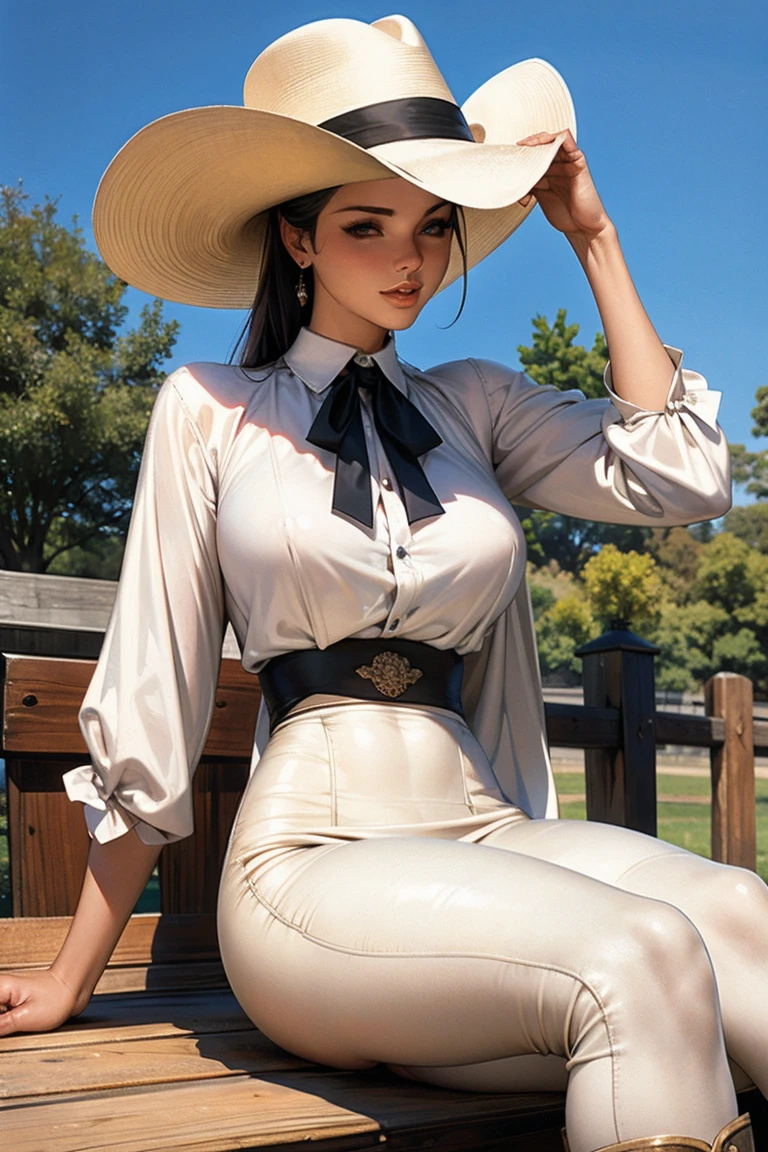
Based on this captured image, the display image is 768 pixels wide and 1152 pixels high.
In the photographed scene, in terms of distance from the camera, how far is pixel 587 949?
1447 mm

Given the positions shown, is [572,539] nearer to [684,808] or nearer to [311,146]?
[684,808]

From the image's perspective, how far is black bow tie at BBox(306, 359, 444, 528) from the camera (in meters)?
→ 2.10

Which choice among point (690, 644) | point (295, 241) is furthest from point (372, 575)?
point (690, 644)

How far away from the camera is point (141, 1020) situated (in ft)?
7.33

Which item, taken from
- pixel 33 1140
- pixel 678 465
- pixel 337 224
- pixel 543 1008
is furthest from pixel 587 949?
pixel 337 224

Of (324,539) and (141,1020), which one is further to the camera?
(141,1020)

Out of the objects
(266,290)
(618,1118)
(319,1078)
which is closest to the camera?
(618,1118)

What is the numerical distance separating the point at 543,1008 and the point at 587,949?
0.31 feet

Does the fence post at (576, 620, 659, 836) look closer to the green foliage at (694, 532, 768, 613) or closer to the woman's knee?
the woman's knee

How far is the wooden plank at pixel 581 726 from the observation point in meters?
3.71

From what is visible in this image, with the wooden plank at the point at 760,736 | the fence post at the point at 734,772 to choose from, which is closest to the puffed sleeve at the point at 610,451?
the fence post at the point at 734,772

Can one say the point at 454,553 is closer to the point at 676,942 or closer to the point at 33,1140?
the point at 676,942

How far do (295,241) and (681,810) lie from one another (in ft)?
55.4

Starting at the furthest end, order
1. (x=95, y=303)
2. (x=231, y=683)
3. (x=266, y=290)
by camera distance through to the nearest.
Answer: (x=95, y=303) → (x=231, y=683) → (x=266, y=290)
